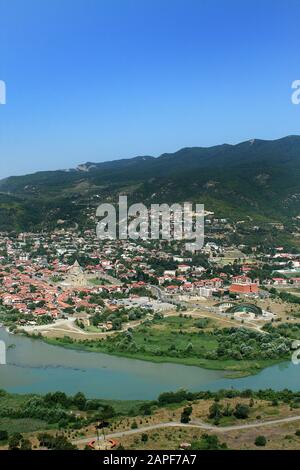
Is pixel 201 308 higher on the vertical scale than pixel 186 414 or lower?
higher

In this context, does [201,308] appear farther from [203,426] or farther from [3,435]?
[3,435]

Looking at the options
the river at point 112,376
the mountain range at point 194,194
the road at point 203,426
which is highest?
the mountain range at point 194,194

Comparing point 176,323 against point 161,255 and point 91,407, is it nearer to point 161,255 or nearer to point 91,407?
point 91,407

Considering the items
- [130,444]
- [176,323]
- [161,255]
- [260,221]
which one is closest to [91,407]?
[130,444]

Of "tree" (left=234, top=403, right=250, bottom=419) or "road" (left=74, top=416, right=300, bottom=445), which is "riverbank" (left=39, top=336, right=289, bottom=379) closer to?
"tree" (left=234, top=403, right=250, bottom=419)

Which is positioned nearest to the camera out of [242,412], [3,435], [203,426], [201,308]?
[3,435]

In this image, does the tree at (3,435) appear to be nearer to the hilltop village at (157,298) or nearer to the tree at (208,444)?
the tree at (208,444)

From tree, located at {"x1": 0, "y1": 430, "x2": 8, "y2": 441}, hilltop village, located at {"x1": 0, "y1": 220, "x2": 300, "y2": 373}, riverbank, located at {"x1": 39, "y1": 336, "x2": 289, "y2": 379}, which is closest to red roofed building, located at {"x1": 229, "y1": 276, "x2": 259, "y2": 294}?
hilltop village, located at {"x1": 0, "y1": 220, "x2": 300, "y2": 373}

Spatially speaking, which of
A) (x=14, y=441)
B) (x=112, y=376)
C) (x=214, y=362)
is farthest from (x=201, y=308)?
(x=14, y=441)

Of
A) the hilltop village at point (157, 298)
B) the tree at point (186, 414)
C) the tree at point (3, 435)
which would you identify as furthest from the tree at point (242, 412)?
the tree at point (3, 435)
